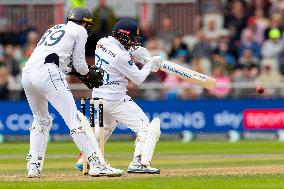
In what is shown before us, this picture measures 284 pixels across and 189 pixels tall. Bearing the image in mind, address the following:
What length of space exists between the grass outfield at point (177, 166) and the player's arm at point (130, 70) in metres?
1.39

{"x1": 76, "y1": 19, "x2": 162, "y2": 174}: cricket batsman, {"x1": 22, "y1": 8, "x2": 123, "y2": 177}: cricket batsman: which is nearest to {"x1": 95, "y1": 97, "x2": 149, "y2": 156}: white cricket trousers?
{"x1": 76, "y1": 19, "x2": 162, "y2": 174}: cricket batsman

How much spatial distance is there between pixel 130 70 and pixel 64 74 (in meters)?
1.29

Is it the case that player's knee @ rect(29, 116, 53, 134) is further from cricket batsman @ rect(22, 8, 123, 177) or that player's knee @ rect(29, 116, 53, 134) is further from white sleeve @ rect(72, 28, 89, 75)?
white sleeve @ rect(72, 28, 89, 75)

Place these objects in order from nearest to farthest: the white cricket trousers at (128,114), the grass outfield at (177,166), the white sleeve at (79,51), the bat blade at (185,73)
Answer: the grass outfield at (177,166), the white sleeve at (79,51), the white cricket trousers at (128,114), the bat blade at (185,73)

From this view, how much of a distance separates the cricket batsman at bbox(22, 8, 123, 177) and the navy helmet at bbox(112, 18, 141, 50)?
2.77 ft

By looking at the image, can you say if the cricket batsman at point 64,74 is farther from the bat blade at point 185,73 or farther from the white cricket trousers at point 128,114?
the bat blade at point 185,73

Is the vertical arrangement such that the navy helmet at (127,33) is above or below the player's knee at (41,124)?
above

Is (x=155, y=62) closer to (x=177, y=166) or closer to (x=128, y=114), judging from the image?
(x=128, y=114)

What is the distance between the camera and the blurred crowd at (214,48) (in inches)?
1015

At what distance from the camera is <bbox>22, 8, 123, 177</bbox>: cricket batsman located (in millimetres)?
13211

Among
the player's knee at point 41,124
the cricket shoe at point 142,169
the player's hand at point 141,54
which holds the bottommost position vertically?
the cricket shoe at point 142,169

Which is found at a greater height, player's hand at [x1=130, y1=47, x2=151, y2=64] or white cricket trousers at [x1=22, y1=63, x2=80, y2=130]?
player's hand at [x1=130, y1=47, x2=151, y2=64]

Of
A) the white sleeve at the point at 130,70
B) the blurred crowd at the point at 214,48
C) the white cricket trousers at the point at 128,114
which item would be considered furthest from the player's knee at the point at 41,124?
the blurred crowd at the point at 214,48

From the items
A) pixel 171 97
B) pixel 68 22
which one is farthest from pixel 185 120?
pixel 68 22
